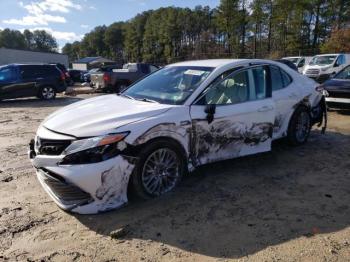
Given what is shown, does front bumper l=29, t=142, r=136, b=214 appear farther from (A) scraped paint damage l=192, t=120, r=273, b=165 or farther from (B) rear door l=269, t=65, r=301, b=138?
(B) rear door l=269, t=65, r=301, b=138

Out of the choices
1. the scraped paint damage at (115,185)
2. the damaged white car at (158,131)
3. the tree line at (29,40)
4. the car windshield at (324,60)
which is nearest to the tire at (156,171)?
the damaged white car at (158,131)

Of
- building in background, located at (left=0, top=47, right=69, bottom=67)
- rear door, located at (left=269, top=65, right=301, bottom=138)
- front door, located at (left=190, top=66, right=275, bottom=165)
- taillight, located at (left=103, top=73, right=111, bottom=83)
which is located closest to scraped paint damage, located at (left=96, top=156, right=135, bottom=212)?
front door, located at (left=190, top=66, right=275, bottom=165)

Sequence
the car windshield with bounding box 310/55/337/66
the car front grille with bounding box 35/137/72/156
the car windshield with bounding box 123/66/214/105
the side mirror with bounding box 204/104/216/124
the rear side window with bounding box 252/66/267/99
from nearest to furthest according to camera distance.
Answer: the car front grille with bounding box 35/137/72/156 → the side mirror with bounding box 204/104/216/124 → the car windshield with bounding box 123/66/214/105 → the rear side window with bounding box 252/66/267/99 → the car windshield with bounding box 310/55/337/66

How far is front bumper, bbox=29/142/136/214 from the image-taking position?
390cm

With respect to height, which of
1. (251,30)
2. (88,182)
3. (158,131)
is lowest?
(88,182)

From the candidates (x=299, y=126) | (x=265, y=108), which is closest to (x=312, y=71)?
(x=299, y=126)

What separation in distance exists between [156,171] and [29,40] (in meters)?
167

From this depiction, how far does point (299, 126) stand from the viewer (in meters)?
6.93

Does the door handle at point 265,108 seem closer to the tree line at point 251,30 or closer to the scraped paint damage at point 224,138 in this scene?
the scraped paint damage at point 224,138

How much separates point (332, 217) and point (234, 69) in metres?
2.40

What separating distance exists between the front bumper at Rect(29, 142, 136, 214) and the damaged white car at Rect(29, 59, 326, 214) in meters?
0.01

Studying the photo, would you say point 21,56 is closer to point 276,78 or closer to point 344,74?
point 344,74

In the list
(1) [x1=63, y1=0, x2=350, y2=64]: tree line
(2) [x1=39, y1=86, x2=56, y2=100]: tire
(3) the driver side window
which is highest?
(1) [x1=63, y1=0, x2=350, y2=64]: tree line

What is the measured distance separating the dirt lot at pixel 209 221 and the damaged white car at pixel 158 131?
0.82ft
